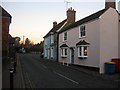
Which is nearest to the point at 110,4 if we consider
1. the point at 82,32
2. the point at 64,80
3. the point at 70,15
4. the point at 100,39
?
the point at 82,32

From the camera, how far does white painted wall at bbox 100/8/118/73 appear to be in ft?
69.9

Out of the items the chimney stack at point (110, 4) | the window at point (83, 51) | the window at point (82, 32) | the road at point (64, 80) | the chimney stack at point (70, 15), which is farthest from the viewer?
the chimney stack at point (70, 15)

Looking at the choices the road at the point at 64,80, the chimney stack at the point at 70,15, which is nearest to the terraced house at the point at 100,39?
the road at the point at 64,80

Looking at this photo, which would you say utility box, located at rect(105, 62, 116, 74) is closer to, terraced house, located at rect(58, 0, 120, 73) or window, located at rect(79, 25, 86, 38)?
terraced house, located at rect(58, 0, 120, 73)

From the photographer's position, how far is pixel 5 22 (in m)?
30.1

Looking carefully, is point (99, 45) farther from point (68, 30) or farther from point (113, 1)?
point (68, 30)

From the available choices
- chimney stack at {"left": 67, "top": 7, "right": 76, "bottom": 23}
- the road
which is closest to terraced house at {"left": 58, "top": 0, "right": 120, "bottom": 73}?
the road

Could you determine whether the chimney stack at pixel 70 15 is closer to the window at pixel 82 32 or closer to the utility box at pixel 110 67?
the window at pixel 82 32

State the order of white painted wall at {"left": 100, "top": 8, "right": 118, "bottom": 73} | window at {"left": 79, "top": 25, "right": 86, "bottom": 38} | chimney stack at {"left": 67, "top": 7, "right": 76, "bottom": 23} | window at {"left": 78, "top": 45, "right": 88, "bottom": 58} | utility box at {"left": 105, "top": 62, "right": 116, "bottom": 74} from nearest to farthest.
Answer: utility box at {"left": 105, "top": 62, "right": 116, "bottom": 74}, white painted wall at {"left": 100, "top": 8, "right": 118, "bottom": 73}, window at {"left": 78, "top": 45, "right": 88, "bottom": 58}, window at {"left": 79, "top": 25, "right": 86, "bottom": 38}, chimney stack at {"left": 67, "top": 7, "right": 76, "bottom": 23}

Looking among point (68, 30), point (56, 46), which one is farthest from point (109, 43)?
point (56, 46)

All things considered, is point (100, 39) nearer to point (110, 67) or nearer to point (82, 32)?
point (110, 67)

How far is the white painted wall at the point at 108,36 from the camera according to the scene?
21319 mm

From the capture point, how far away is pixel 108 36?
71.5ft

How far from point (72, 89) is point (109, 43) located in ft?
38.3
